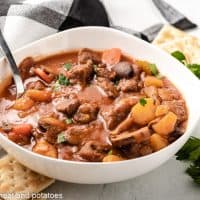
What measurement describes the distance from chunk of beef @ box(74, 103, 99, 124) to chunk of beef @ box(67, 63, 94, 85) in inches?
16.2

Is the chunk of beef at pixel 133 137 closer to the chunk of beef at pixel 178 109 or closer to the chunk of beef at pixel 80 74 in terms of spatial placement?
Answer: the chunk of beef at pixel 178 109

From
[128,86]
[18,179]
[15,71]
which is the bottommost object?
[18,179]

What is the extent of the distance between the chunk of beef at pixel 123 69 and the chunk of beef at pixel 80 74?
0.72ft

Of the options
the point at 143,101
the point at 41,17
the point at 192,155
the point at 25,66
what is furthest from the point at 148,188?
the point at 41,17

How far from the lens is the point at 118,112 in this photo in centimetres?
438

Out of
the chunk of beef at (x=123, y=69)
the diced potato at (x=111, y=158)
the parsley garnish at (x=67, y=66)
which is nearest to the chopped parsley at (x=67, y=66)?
the parsley garnish at (x=67, y=66)

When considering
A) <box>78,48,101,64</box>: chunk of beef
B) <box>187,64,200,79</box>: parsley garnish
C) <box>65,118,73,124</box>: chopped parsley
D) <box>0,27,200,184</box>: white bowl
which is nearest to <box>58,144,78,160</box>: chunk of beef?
<box>0,27,200,184</box>: white bowl

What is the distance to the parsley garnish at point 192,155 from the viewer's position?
14.8 ft

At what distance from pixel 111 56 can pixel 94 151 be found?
122 centimetres

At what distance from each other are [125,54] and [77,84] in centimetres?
62

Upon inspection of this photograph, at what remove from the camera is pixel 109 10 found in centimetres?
619

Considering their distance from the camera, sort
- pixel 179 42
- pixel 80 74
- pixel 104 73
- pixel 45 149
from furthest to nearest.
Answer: pixel 179 42 → pixel 104 73 → pixel 80 74 → pixel 45 149

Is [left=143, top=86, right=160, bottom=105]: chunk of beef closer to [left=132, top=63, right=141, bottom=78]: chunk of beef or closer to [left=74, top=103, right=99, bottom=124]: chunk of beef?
[left=132, top=63, right=141, bottom=78]: chunk of beef

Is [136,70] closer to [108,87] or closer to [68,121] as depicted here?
[108,87]
